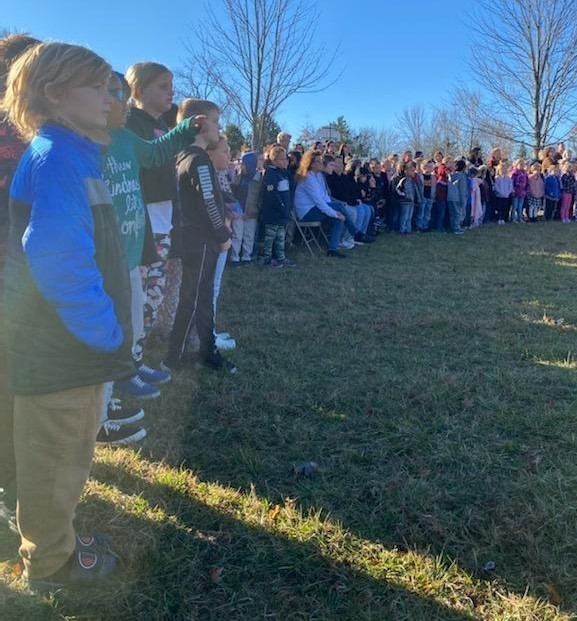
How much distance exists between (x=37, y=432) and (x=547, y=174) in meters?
15.7

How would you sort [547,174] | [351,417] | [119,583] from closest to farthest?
[119,583] → [351,417] → [547,174]

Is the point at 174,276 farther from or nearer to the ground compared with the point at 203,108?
nearer to the ground

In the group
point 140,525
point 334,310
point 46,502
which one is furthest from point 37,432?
point 334,310

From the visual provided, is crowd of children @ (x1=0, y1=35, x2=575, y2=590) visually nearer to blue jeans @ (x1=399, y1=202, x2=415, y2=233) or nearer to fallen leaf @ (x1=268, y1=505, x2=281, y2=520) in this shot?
fallen leaf @ (x1=268, y1=505, x2=281, y2=520)

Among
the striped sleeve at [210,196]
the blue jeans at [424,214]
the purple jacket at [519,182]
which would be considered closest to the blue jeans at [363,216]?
the blue jeans at [424,214]

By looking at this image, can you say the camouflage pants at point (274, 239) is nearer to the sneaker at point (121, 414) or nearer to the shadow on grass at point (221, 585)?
the sneaker at point (121, 414)

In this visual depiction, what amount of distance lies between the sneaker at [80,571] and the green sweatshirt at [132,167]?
4.53 feet

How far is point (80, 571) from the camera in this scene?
2051mm

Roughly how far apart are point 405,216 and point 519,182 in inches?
170

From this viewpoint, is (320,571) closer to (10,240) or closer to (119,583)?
(119,583)

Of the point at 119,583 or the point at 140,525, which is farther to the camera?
the point at 140,525

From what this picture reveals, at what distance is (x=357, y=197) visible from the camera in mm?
10953

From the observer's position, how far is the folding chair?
31.9ft

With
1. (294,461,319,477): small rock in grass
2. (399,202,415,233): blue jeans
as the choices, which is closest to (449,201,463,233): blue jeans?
(399,202,415,233): blue jeans
